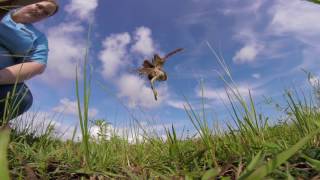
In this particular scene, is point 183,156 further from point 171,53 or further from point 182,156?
point 171,53

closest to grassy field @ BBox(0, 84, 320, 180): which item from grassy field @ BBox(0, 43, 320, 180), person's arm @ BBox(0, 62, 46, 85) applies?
grassy field @ BBox(0, 43, 320, 180)

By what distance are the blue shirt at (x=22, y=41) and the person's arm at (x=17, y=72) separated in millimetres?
98

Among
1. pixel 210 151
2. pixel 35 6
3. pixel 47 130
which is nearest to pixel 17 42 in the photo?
pixel 35 6

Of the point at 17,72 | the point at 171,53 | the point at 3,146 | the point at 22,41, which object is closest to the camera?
the point at 3,146

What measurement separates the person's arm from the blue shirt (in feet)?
0.32

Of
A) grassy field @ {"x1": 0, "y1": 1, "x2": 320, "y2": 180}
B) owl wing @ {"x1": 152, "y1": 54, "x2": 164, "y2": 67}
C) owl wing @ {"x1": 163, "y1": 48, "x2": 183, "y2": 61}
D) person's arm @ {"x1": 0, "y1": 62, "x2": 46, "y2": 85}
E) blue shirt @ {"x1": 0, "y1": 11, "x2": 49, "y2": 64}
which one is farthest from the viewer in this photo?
blue shirt @ {"x1": 0, "y1": 11, "x2": 49, "y2": 64}

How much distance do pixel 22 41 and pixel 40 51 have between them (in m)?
0.14

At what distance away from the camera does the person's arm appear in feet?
9.32

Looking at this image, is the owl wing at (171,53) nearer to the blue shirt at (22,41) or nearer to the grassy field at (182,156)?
the grassy field at (182,156)

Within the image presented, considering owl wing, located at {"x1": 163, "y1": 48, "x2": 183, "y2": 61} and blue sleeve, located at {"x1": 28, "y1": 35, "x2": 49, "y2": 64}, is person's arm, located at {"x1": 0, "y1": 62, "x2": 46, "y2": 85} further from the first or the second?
owl wing, located at {"x1": 163, "y1": 48, "x2": 183, "y2": 61}

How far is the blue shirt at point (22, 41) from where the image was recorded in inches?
120

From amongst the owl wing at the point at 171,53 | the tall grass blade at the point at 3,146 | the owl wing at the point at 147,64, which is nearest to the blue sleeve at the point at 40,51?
the owl wing at the point at 147,64

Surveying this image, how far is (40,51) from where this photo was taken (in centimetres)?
313

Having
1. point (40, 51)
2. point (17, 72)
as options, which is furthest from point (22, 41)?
point (17, 72)
